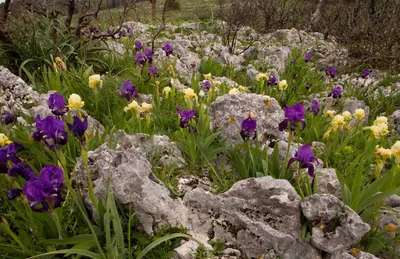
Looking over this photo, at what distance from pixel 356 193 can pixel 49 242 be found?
1.96 metres

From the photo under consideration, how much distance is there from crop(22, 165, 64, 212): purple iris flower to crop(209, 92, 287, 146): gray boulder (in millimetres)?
1737

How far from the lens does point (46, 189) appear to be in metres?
1.51

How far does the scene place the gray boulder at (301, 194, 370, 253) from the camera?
180cm

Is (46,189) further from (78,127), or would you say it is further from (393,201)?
(393,201)

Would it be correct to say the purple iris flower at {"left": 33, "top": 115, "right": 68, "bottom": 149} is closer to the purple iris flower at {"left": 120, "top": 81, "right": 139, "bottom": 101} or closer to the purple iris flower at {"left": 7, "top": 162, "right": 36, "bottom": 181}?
the purple iris flower at {"left": 7, "top": 162, "right": 36, "bottom": 181}

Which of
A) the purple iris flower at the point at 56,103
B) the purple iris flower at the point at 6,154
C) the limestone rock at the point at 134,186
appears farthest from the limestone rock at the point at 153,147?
the purple iris flower at the point at 6,154

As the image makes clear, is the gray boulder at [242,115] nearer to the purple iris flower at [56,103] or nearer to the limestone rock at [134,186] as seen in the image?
the limestone rock at [134,186]

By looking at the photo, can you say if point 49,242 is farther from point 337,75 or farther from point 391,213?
point 337,75

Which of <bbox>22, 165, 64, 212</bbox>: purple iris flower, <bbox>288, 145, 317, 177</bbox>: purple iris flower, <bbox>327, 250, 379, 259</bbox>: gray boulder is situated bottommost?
<bbox>327, 250, 379, 259</bbox>: gray boulder

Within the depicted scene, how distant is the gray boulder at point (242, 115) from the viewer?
119 inches

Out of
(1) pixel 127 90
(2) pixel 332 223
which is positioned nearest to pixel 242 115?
(1) pixel 127 90

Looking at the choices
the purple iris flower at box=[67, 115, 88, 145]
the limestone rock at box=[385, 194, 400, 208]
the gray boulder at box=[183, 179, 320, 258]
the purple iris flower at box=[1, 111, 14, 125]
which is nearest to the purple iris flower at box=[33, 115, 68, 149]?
the purple iris flower at box=[67, 115, 88, 145]

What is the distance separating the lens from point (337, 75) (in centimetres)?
713

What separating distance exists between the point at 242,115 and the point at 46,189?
206 centimetres
